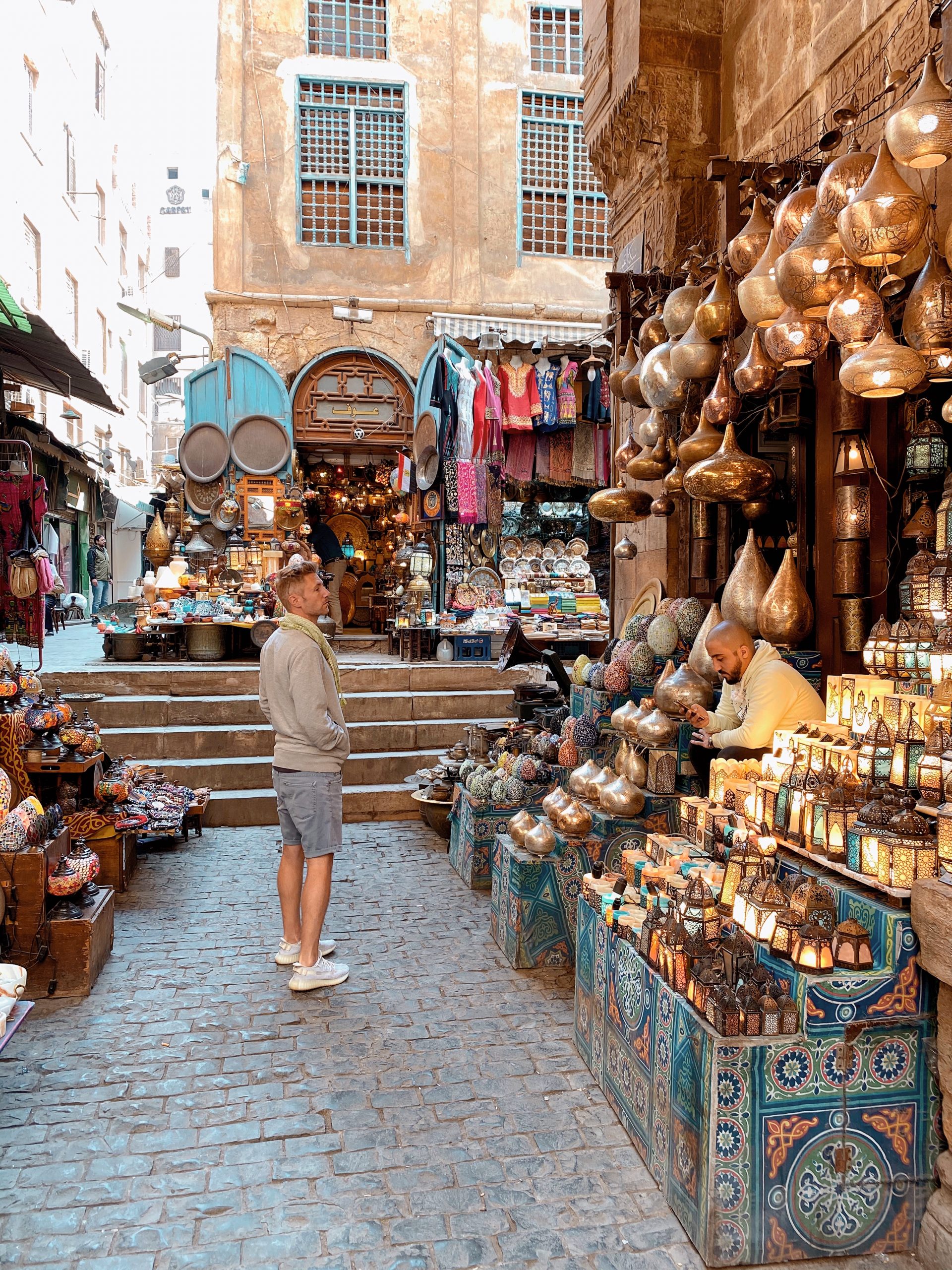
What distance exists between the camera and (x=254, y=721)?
24.6 ft

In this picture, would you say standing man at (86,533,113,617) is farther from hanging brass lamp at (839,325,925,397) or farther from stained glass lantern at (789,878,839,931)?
stained glass lantern at (789,878,839,931)

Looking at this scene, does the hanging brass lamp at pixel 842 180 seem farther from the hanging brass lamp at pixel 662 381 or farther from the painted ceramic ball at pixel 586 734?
the painted ceramic ball at pixel 586 734

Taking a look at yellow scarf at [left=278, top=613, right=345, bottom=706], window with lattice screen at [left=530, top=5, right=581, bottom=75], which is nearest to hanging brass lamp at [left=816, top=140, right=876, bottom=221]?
yellow scarf at [left=278, top=613, right=345, bottom=706]

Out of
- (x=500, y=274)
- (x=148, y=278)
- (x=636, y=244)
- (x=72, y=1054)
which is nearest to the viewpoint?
(x=72, y=1054)

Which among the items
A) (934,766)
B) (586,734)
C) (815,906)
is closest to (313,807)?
(586,734)

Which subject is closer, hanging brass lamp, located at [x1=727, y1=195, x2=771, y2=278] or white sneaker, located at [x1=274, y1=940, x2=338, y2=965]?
hanging brass lamp, located at [x1=727, y1=195, x2=771, y2=278]

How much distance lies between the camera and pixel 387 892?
16.4ft

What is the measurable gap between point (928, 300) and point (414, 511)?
352 inches

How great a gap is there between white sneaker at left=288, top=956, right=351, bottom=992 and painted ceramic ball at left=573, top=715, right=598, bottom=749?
1.71 m

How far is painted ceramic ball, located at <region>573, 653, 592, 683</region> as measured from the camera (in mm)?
5180

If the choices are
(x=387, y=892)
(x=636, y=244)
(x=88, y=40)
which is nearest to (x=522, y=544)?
(x=636, y=244)

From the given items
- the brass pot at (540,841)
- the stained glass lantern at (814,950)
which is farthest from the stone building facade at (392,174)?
the stained glass lantern at (814,950)

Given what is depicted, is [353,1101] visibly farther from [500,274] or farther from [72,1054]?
[500,274]

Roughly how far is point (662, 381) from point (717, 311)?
0.45 metres
